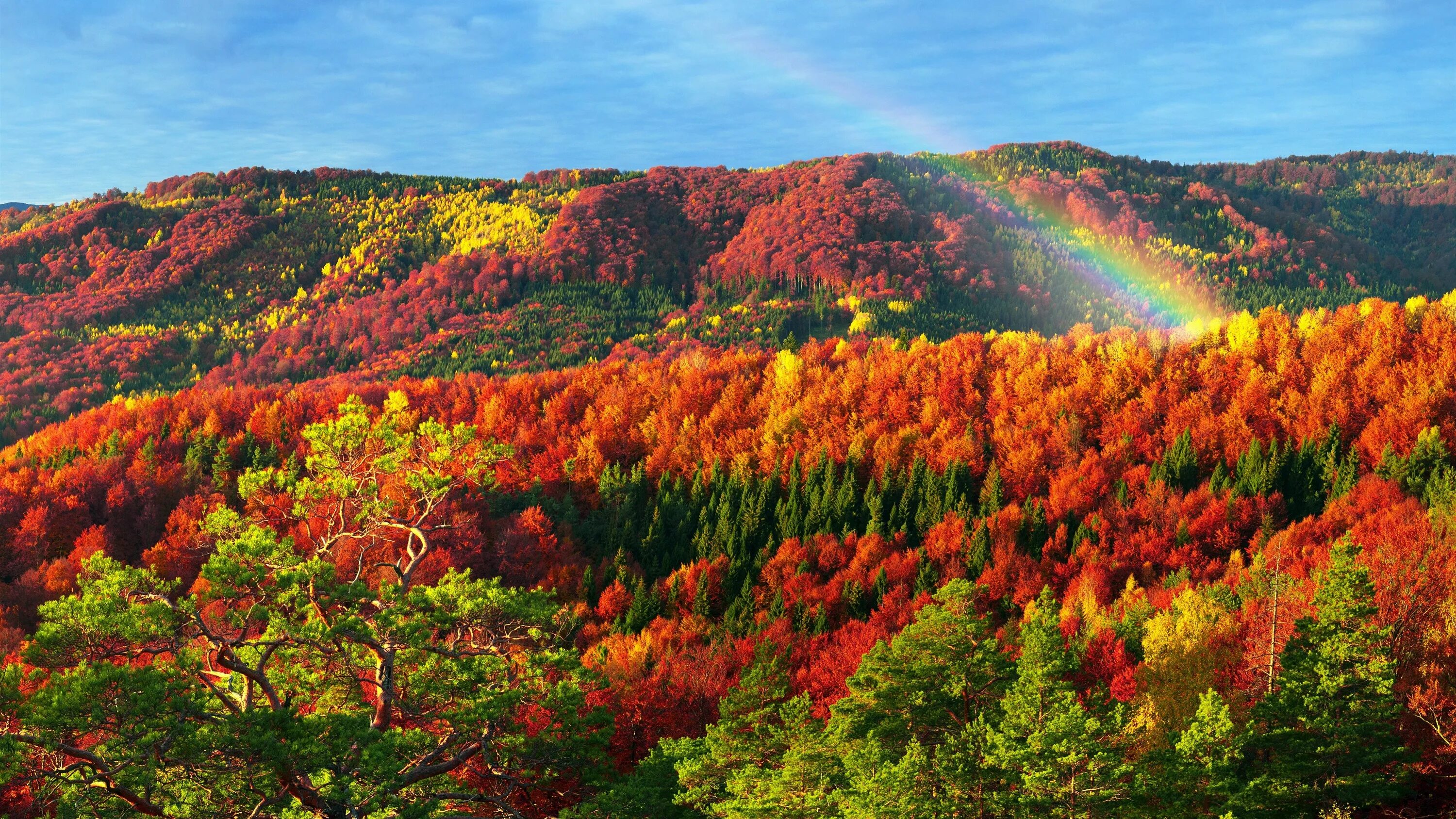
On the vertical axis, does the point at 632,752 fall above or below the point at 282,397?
below

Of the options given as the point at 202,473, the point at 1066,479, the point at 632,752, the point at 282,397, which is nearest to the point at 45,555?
the point at 202,473

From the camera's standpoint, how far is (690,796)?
36.8 meters

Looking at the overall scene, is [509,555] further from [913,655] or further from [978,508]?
[913,655]

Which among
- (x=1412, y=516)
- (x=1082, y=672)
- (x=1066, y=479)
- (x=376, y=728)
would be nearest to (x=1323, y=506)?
(x=1412, y=516)

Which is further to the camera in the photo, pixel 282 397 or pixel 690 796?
pixel 282 397

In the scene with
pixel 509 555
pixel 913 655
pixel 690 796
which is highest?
pixel 913 655

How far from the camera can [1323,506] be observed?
10419 cm

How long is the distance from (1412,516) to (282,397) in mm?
159300

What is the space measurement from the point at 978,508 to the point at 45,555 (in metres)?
112

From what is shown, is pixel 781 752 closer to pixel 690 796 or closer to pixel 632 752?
pixel 690 796

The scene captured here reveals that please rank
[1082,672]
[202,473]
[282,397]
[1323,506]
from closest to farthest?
[1082,672] → [1323,506] → [202,473] → [282,397]

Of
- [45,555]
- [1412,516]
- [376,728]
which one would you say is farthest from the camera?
[45,555]

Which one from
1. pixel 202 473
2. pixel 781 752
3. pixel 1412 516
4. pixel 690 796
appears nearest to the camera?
pixel 690 796

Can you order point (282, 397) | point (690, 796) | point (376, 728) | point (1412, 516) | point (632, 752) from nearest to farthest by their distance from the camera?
point (376, 728) < point (690, 796) < point (632, 752) < point (1412, 516) < point (282, 397)
